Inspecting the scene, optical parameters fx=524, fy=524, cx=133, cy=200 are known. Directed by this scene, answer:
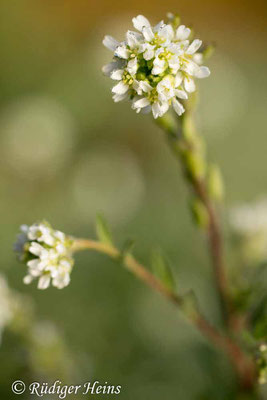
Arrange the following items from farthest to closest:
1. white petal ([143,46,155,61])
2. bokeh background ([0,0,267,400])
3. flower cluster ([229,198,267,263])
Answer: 1. bokeh background ([0,0,267,400])
2. flower cluster ([229,198,267,263])
3. white petal ([143,46,155,61])

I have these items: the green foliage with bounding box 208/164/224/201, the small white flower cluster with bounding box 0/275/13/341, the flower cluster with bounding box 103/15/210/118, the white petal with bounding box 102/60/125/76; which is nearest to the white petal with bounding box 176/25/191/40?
the flower cluster with bounding box 103/15/210/118

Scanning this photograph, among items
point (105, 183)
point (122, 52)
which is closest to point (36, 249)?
point (122, 52)

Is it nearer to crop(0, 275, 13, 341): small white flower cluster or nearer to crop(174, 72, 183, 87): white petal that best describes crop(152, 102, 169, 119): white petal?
crop(174, 72, 183, 87): white petal

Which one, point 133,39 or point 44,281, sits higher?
point 133,39

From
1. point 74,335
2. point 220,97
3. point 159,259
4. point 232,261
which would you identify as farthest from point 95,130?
point 159,259

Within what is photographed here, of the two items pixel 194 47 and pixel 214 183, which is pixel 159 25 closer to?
pixel 194 47

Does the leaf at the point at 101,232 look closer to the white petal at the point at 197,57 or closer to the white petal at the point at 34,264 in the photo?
the white petal at the point at 34,264
